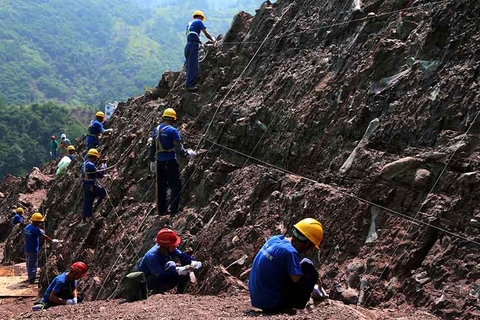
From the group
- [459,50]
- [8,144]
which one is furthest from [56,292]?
[8,144]

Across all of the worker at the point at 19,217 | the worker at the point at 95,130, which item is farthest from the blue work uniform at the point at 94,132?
the worker at the point at 19,217

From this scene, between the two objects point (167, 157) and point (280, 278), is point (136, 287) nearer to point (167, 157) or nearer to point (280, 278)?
point (280, 278)

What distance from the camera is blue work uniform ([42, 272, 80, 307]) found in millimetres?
9102

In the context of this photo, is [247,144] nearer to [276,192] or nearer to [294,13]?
[276,192]

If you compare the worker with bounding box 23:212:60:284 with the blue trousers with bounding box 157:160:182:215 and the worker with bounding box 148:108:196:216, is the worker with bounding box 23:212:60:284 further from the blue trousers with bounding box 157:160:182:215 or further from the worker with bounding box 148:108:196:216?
the worker with bounding box 148:108:196:216

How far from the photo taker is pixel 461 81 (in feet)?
23.2

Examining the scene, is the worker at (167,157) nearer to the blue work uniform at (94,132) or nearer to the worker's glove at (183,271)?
the worker's glove at (183,271)

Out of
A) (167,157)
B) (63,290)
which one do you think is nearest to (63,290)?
(63,290)

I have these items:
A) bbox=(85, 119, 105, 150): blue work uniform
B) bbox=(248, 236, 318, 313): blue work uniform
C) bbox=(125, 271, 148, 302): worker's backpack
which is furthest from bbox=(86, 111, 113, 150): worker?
bbox=(248, 236, 318, 313): blue work uniform

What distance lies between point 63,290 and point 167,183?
2.93 meters

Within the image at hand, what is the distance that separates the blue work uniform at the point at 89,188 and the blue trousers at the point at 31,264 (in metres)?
1.65

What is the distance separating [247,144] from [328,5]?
3.42 metres

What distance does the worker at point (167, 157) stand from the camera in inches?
405

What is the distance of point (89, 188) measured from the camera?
550 inches
